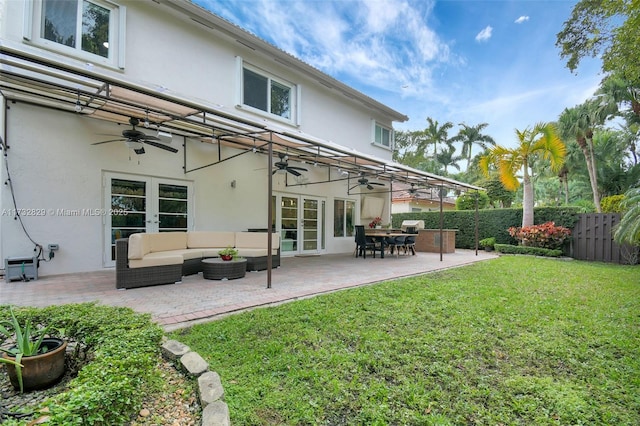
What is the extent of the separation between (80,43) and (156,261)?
4.84m

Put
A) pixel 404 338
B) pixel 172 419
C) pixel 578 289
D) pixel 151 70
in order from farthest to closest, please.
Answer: pixel 151 70 → pixel 578 289 → pixel 404 338 → pixel 172 419

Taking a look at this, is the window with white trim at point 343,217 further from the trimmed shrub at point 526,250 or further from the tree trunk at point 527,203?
the tree trunk at point 527,203

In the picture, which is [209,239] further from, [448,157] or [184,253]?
[448,157]

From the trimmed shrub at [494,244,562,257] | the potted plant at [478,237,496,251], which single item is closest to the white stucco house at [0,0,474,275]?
the trimmed shrub at [494,244,562,257]

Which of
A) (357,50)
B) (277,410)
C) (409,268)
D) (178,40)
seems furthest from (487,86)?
(277,410)

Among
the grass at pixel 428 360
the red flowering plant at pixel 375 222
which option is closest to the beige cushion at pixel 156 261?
the grass at pixel 428 360

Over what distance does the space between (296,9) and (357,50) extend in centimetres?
422

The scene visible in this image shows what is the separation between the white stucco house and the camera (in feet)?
18.7

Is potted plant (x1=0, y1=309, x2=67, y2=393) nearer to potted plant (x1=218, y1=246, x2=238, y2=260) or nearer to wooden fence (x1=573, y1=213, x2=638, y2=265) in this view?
potted plant (x1=218, y1=246, x2=238, y2=260)

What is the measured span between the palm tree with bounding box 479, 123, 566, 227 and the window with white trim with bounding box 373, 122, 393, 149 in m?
4.24

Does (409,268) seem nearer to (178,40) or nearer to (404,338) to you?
(404,338)

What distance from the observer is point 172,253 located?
6559mm

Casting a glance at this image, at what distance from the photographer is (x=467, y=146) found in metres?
33.4

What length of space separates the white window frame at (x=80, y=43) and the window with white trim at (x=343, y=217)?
332 inches
